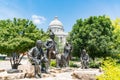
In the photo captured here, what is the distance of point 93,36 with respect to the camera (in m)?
30.5

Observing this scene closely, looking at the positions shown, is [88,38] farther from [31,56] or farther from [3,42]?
[31,56]

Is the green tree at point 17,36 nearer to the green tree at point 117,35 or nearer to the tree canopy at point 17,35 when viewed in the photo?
the tree canopy at point 17,35

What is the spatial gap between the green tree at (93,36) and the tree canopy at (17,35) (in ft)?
32.2

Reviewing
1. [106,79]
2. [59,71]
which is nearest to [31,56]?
[59,71]

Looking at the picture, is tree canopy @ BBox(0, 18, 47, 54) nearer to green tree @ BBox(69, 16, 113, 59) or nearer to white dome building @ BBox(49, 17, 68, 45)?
green tree @ BBox(69, 16, 113, 59)

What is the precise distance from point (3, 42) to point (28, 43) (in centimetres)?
189

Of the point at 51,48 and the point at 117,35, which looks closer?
the point at 51,48

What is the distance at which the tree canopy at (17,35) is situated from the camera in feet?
59.1

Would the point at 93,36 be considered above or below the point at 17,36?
above

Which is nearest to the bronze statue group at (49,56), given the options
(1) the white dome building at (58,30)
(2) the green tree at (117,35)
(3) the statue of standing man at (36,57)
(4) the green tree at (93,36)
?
(3) the statue of standing man at (36,57)

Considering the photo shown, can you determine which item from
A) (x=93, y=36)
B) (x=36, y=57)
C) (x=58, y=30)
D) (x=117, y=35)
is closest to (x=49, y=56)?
(x=36, y=57)

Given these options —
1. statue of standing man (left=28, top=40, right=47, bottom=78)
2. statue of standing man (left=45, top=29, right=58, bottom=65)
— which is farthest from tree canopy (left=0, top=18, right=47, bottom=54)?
statue of standing man (left=28, top=40, right=47, bottom=78)

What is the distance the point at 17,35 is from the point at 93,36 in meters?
13.4

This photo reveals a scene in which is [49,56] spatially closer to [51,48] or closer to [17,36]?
[51,48]
